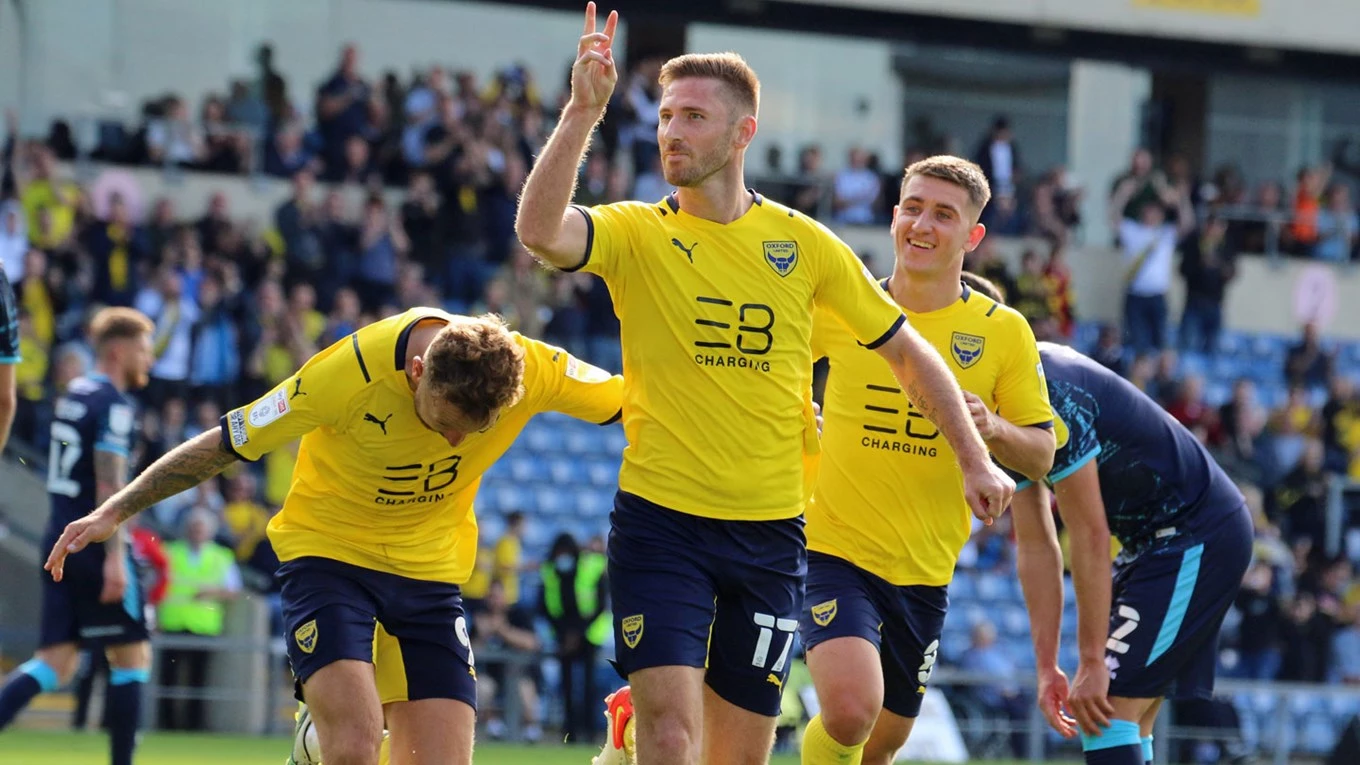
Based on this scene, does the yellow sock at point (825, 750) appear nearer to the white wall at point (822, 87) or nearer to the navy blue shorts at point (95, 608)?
the navy blue shorts at point (95, 608)

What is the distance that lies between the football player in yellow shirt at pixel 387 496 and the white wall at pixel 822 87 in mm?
19599

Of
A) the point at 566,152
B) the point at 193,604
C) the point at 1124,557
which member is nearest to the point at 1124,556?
the point at 1124,557

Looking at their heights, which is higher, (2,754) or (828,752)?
(828,752)

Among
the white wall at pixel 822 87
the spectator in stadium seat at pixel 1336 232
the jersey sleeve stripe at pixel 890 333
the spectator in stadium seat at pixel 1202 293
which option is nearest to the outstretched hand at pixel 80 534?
the jersey sleeve stripe at pixel 890 333

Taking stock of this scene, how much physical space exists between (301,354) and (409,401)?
35.8ft

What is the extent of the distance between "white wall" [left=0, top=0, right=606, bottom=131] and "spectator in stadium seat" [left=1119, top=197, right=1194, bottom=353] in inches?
284

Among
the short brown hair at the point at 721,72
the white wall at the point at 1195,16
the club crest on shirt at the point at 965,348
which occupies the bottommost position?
the club crest on shirt at the point at 965,348

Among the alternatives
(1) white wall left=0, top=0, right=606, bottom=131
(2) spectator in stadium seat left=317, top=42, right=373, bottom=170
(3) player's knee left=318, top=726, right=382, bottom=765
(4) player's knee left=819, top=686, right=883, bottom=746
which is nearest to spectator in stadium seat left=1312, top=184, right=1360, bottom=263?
(1) white wall left=0, top=0, right=606, bottom=131

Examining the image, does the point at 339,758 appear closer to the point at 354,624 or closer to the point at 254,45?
the point at 354,624

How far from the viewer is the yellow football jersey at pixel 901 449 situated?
23.4ft

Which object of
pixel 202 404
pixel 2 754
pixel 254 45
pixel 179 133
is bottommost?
pixel 2 754

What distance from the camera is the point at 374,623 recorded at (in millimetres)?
6930

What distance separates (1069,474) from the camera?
716cm

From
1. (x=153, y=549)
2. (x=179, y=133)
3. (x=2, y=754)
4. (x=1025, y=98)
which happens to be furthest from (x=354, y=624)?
(x=1025, y=98)
